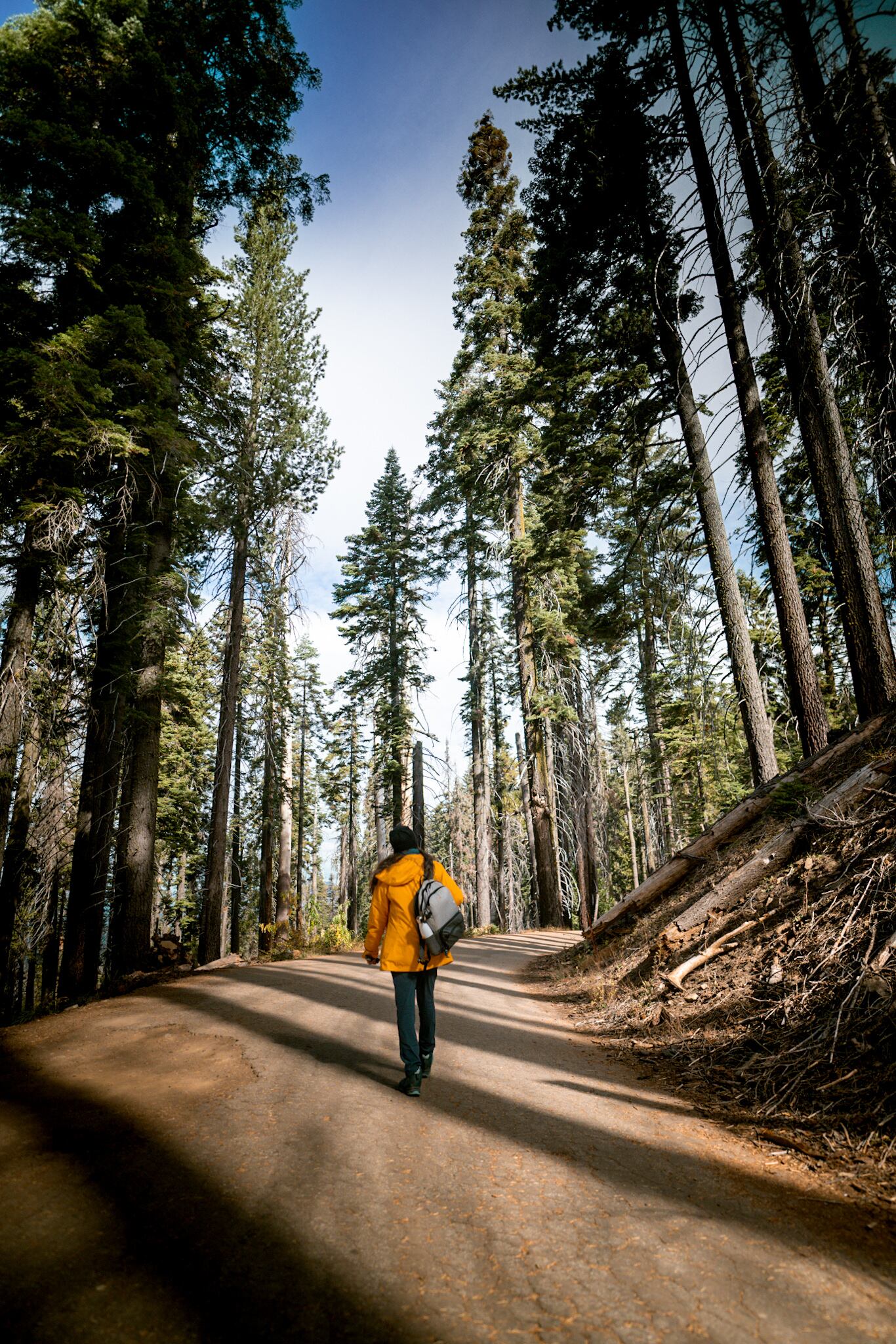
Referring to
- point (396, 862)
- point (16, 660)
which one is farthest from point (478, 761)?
point (396, 862)

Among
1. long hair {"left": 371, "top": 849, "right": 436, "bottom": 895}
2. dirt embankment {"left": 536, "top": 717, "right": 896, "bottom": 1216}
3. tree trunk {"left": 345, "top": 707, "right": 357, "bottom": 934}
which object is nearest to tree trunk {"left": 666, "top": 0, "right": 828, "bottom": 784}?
dirt embankment {"left": 536, "top": 717, "right": 896, "bottom": 1216}

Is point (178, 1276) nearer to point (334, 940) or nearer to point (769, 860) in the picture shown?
point (769, 860)

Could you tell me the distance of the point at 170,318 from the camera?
34.1ft

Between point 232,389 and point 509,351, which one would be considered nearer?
point 232,389

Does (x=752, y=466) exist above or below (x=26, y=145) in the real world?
below

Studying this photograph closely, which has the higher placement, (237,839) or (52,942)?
(237,839)

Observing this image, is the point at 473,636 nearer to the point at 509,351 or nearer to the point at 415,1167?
the point at 509,351

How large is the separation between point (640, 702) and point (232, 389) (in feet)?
50.3

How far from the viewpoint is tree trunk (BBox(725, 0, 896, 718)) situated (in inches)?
255

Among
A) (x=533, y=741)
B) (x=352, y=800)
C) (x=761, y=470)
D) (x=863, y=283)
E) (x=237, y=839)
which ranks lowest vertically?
(x=237, y=839)

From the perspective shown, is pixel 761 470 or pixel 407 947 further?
pixel 761 470

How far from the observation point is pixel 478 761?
946 inches

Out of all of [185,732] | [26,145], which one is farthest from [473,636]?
[26,145]

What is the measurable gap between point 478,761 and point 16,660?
17764 mm
